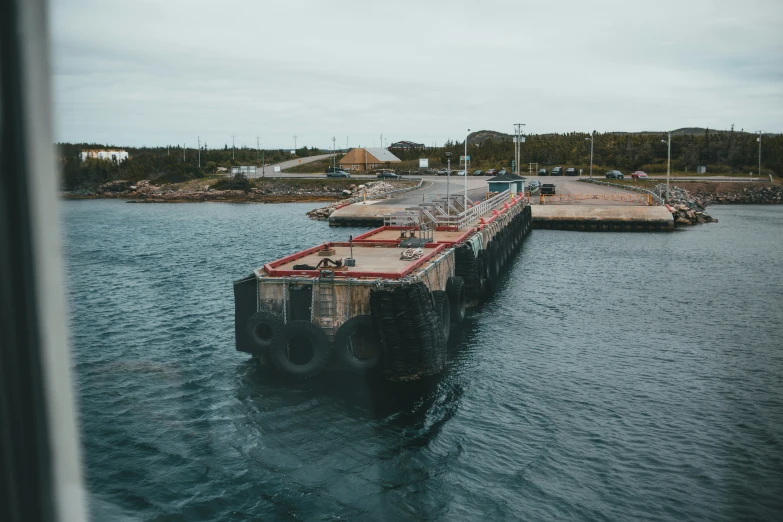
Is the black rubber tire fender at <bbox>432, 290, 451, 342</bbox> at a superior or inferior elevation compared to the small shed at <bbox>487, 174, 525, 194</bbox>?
inferior

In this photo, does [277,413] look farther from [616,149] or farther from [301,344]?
[616,149]

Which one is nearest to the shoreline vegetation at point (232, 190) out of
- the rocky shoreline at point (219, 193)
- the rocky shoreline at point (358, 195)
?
the rocky shoreline at point (219, 193)

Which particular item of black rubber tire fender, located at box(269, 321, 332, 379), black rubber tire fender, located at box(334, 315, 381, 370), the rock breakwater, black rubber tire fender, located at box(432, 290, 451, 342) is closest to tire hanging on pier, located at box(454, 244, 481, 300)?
black rubber tire fender, located at box(432, 290, 451, 342)

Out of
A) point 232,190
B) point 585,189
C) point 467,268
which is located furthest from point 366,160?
point 467,268

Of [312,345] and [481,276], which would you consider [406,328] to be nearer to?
[312,345]

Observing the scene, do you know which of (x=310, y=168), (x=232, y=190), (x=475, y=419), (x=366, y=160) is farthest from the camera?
(x=310, y=168)

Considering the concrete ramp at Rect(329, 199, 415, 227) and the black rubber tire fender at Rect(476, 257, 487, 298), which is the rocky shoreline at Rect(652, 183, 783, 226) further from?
the black rubber tire fender at Rect(476, 257, 487, 298)
